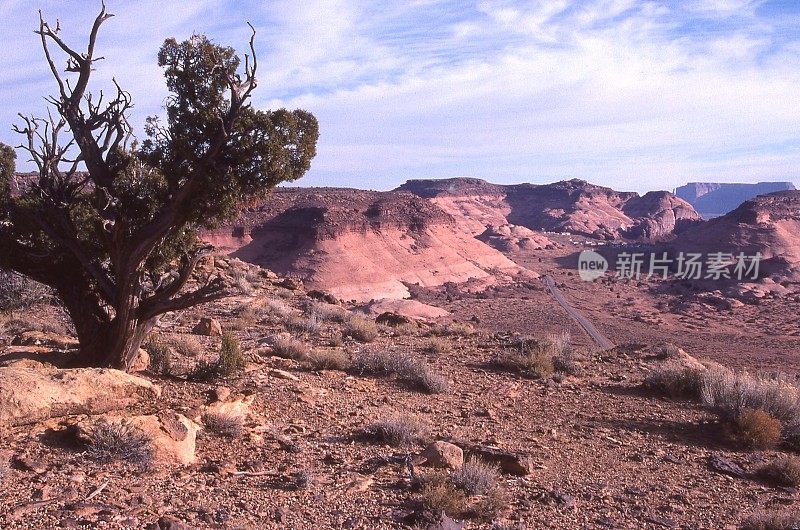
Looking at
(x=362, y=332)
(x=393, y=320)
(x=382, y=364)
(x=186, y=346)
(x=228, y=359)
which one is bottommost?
(x=393, y=320)

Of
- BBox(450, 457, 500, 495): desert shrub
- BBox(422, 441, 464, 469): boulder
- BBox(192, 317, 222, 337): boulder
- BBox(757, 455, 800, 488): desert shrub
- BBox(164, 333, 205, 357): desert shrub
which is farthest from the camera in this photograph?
BBox(192, 317, 222, 337): boulder

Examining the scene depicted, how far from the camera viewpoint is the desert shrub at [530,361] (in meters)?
11.0

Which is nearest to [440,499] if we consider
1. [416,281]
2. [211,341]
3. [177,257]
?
[177,257]

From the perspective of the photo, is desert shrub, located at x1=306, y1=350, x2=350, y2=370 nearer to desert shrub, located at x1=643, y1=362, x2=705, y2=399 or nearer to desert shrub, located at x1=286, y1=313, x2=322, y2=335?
desert shrub, located at x1=286, y1=313, x2=322, y2=335

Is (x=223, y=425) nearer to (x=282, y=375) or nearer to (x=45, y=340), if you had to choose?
(x=282, y=375)

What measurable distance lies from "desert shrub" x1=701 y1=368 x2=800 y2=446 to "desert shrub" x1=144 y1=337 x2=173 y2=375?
7.98 metres

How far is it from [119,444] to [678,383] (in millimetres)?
8843

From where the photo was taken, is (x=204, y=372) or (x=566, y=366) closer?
(x=204, y=372)

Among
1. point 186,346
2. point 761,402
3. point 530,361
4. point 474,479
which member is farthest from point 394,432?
point 761,402

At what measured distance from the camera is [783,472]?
647cm

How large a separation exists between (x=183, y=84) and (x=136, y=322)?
120 inches

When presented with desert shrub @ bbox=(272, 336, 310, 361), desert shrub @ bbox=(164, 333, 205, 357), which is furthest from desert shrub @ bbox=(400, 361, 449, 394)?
desert shrub @ bbox=(164, 333, 205, 357)

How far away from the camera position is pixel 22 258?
24.9 feet

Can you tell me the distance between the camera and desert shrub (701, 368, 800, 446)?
314 inches
